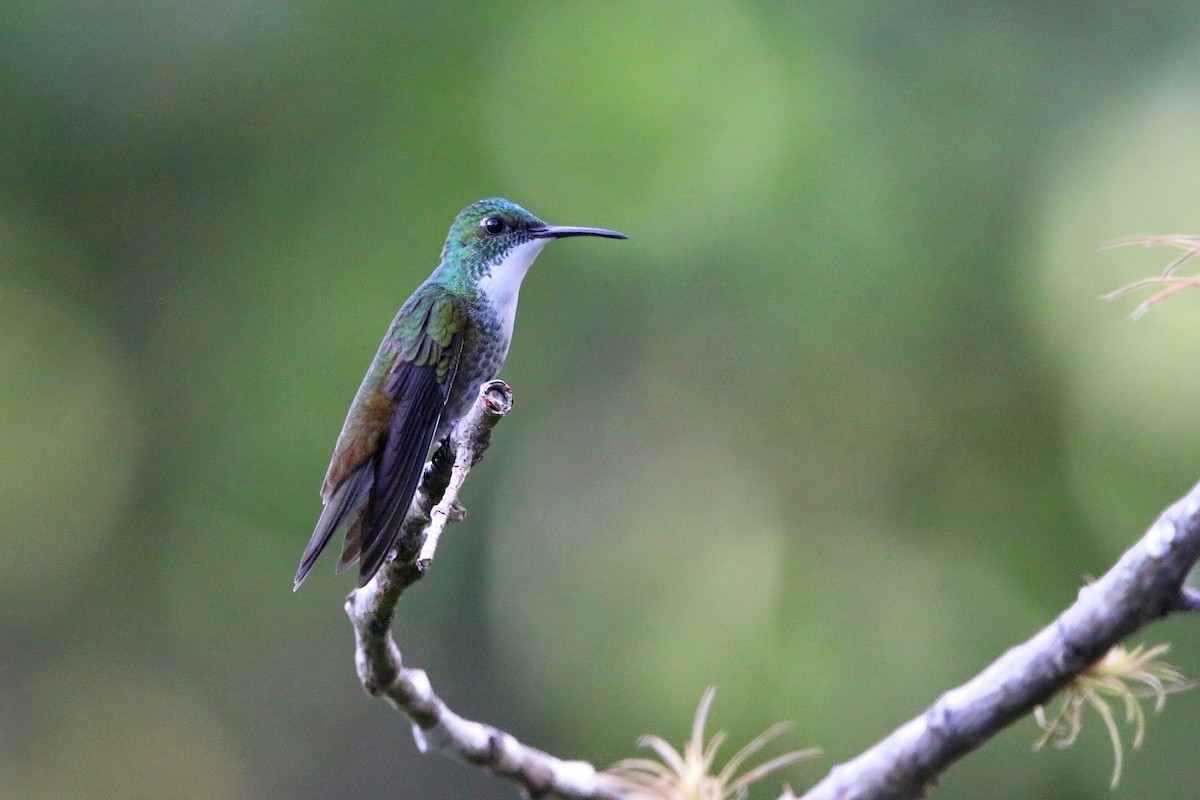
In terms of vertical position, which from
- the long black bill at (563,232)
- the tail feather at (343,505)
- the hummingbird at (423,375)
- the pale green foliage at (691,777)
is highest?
the long black bill at (563,232)

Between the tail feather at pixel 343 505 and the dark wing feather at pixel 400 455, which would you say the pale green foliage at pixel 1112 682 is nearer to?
the dark wing feather at pixel 400 455

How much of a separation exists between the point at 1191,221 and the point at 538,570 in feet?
17.5

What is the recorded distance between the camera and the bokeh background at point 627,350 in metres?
8.31

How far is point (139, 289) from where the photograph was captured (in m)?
11.1

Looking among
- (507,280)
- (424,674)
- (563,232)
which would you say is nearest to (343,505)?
(424,674)

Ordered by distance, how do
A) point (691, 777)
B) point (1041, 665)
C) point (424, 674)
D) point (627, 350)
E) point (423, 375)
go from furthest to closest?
1. point (627, 350)
2. point (423, 375)
3. point (424, 674)
4. point (691, 777)
5. point (1041, 665)

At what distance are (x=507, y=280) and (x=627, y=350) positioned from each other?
5.93m

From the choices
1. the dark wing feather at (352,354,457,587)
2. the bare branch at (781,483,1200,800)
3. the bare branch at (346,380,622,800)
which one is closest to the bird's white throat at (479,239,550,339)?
the dark wing feather at (352,354,457,587)

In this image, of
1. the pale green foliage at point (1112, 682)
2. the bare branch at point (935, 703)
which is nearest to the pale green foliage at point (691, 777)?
Answer: the bare branch at point (935, 703)

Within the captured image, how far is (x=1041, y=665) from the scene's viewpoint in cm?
190

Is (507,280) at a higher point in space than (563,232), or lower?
lower

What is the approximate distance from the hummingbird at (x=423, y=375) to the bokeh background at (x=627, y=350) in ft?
14.7

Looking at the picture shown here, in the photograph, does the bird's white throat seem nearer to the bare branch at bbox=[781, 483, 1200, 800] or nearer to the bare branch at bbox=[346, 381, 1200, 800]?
the bare branch at bbox=[346, 381, 1200, 800]

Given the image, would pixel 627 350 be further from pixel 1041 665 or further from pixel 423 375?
pixel 1041 665
